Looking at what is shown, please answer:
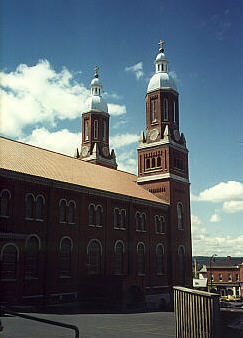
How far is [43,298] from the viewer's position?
31266mm

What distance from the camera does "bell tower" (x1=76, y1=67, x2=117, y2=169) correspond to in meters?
61.8

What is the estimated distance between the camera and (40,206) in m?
32.9

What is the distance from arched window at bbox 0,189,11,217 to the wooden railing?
1789 cm

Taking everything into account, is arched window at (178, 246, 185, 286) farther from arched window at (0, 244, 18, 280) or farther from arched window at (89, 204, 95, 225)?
arched window at (0, 244, 18, 280)

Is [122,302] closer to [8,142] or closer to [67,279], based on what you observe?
[67,279]

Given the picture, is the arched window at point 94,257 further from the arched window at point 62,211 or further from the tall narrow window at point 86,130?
the tall narrow window at point 86,130

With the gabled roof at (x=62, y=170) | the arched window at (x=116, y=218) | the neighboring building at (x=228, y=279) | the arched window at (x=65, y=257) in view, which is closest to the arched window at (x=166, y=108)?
the gabled roof at (x=62, y=170)

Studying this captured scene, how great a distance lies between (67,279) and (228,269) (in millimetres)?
56898

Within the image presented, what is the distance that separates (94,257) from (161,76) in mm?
28997

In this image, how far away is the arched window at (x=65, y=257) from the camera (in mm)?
34156

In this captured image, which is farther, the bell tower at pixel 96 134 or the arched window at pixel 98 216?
the bell tower at pixel 96 134

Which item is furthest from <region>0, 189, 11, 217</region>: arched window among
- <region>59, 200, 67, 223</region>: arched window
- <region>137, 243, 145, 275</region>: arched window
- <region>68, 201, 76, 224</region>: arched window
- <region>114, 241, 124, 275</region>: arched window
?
<region>137, 243, 145, 275</region>: arched window

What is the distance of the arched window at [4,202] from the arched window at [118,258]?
591 inches

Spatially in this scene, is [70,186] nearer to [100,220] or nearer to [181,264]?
[100,220]
